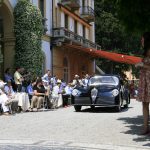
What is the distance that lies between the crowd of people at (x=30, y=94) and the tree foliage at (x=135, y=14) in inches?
359

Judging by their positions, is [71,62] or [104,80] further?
[71,62]

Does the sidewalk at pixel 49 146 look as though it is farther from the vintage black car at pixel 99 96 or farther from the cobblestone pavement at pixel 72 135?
the vintage black car at pixel 99 96

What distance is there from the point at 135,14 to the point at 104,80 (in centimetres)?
1105

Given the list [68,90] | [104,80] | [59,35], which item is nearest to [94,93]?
[104,80]

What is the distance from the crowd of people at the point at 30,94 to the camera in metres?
18.7

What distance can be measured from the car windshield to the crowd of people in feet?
3.52

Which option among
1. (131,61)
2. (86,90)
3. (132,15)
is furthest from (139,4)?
(131,61)

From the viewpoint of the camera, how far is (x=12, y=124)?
46.6 feet

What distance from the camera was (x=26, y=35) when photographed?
88.7 feet

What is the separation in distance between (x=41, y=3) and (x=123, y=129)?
21.6 m

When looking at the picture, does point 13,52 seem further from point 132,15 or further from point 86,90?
point 132,15

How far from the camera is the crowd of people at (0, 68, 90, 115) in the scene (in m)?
18.7

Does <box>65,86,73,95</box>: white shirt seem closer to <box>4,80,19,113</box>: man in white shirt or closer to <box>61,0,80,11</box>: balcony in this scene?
<box>4,80,19,113</box>: man in white shirt

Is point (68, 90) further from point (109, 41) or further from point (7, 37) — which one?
point (109, 41)
